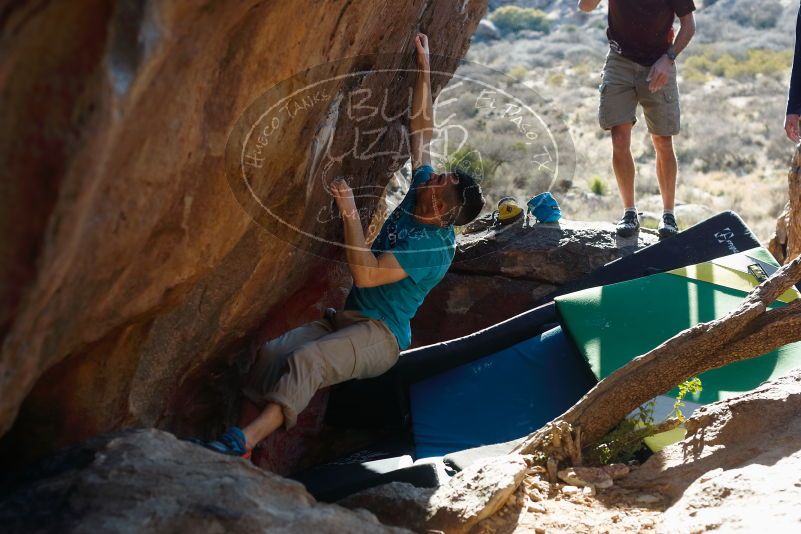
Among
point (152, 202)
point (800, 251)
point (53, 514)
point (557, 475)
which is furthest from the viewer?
point (800, 251)

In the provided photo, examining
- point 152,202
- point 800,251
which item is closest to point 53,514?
point 152,202

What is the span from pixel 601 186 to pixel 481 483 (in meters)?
13.8

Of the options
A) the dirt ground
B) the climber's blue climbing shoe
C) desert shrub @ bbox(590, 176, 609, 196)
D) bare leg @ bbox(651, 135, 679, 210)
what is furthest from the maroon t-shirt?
desert shrub @ bbox(590, 176, 609, 196)

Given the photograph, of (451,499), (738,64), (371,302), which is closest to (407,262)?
(371,302)

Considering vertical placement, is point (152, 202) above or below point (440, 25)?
below

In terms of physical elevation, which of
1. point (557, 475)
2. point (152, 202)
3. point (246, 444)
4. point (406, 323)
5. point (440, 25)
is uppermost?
point (440, 25)

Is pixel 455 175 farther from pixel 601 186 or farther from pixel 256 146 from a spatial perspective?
pixel 601 186

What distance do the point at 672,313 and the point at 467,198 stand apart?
1.93 metres

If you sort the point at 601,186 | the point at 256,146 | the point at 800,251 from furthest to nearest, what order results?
the point at 601,186
the point at 800,251
the point at 256,146

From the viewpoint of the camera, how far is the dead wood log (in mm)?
4434

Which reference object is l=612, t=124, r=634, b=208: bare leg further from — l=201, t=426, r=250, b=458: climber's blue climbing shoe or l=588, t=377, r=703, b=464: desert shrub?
l=201, t=426, r=250, b=458: climber's blue climbing shoe

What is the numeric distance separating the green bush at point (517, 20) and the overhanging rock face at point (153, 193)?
1422 inches

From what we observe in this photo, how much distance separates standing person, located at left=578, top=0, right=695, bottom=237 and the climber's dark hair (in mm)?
2720

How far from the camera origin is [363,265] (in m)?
4.36
